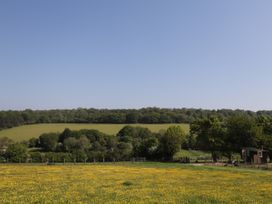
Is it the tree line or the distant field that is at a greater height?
the distant field

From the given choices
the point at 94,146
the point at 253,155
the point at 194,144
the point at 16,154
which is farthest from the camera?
the point at 94,146

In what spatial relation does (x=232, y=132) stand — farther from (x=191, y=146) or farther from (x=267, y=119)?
(x=191, y=146)

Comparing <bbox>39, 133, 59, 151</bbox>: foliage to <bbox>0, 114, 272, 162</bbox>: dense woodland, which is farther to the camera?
<bbox>39, 133, 59, 151</bbox>: foliage

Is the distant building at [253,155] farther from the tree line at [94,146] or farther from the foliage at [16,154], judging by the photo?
the foliage at [16,154]

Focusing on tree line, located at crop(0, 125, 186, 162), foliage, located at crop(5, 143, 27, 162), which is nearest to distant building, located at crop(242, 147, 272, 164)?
tree line, located at crop(0, 125, 186, 162)

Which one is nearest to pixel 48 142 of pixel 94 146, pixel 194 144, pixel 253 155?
pixel 94 146

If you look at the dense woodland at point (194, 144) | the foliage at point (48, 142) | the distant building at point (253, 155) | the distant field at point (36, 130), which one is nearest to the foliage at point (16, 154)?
the dense woodland at point (194, 144)

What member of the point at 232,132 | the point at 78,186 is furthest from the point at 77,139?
the point at 78,186

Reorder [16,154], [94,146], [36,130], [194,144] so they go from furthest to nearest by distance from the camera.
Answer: [36,130] → [94,146] → [194,144] → [16,154]

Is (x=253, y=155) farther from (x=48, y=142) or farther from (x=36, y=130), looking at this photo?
(x=36, y=130)

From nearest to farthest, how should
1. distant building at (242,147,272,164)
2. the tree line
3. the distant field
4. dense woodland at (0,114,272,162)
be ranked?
distant building at (242,147,272,164)
dense woodland at (0,114,272,162)
the tree line
the distant field

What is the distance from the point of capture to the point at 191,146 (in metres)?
121

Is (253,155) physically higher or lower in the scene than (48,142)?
lower

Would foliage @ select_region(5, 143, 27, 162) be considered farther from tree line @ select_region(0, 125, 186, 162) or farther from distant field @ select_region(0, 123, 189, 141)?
distant field @ select_region(0, 123, 189, 141)
